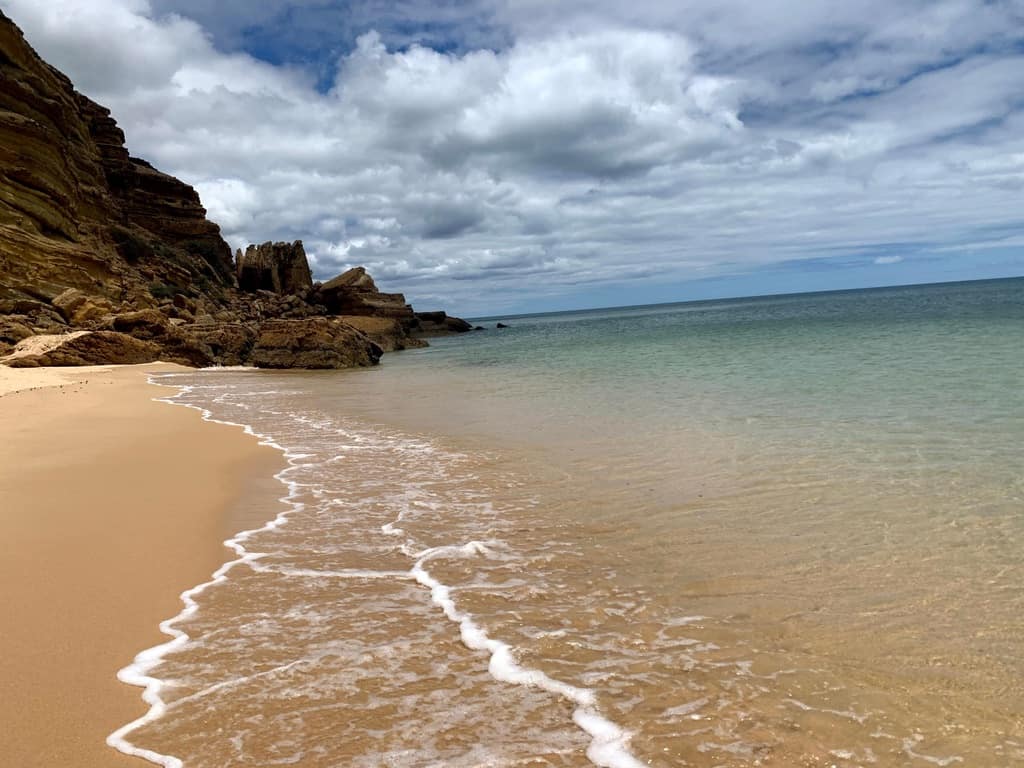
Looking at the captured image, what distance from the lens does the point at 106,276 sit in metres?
31.1

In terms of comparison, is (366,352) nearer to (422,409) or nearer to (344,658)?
(422,409)

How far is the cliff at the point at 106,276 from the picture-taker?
2458 centimetres

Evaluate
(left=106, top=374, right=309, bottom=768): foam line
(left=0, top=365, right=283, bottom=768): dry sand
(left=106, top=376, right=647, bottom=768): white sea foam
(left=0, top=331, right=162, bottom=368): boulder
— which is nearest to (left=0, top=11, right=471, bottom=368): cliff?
(left=0, top=331, right=162, bottom=368): boulder

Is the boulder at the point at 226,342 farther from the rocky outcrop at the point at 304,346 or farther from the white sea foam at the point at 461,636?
the white sea foam at the point at 461,636

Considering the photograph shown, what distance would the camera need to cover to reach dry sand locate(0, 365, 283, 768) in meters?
2.52

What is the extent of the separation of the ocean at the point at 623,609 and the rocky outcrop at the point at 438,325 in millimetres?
62058

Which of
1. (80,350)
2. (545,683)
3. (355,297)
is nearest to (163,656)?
Answer: (545,683)

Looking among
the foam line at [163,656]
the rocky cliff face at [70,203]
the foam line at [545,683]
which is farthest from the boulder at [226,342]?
the foam line at [545,683]

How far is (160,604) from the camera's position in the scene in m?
3.63

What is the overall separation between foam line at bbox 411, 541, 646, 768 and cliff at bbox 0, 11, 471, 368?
2033 cm

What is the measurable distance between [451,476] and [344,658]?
408cm

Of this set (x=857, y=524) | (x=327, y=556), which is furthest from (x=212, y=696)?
(x=857, y=524)

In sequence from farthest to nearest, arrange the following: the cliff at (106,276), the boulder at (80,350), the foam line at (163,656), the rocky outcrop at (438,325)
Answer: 1. the rocky outcrop at (438,325)
2. the cliff at (106,276)
3. the boulder at (80,350)
4. the foam line at (163,656)

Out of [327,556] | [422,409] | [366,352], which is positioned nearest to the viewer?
[327,556]
